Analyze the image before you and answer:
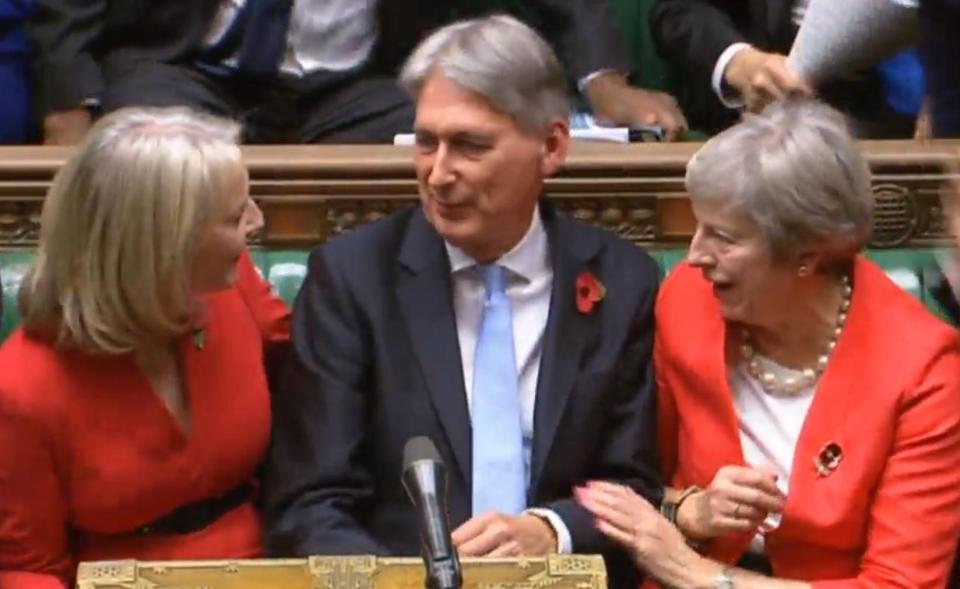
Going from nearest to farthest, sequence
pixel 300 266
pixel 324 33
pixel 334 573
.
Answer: pixel 334 573
pixel 300 266
pixel 324 33

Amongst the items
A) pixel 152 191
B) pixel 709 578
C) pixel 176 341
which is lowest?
pixel 709 578

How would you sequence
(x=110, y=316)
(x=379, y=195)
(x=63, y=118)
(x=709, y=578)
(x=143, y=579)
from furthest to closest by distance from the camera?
(x=63, y=118) → (x=379, y=195) → (x=709, y=578) → (x=110, y=316) → (x=143, y=579)

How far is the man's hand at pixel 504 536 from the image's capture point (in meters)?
2.03

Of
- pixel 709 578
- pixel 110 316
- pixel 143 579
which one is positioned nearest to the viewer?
pixel 143 579

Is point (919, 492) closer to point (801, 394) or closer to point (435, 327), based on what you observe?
point (801, 394)

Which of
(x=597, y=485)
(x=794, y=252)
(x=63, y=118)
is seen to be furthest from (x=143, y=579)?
(x=63, y=118)

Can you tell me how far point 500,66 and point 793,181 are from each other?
353 mm

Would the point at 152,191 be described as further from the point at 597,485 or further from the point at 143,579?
the point at 597,485

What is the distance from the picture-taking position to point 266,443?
221cm

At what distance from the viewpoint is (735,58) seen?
9.66 feet

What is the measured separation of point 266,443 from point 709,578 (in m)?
0.54

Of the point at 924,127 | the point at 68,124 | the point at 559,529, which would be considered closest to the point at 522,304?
the point at 559,529

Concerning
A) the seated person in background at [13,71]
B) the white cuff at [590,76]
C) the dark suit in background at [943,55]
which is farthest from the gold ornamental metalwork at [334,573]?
the white cuff at [590,76]

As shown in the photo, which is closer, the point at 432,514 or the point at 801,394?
the point at 432,514
